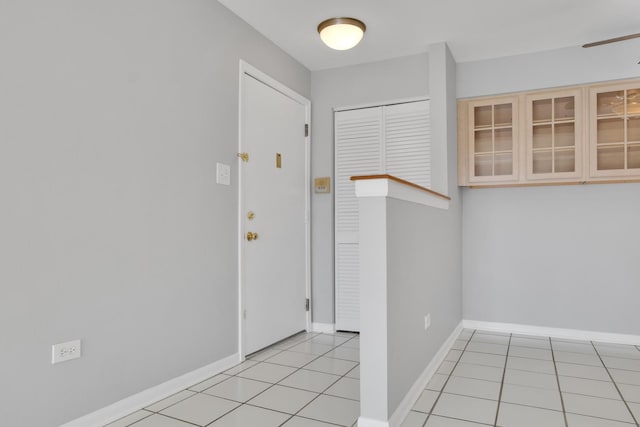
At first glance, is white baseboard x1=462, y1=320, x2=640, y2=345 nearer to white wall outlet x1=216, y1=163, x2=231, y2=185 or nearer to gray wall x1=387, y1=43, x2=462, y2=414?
gray wall x1=387, y1=43, x2=462, y2=414

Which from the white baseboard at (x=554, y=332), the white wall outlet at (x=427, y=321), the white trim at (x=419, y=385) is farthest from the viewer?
the white baseboard at (x=554, y=332)

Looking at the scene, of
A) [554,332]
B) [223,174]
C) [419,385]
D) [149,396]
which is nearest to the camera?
[149,396]

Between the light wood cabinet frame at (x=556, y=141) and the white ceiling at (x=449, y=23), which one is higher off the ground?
the white ceiling at (x=449, y=23)

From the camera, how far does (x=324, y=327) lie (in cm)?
403

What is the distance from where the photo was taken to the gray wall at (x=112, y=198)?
177 centimetres

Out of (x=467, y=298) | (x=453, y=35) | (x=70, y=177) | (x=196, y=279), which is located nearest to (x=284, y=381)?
(x=196, y=279)

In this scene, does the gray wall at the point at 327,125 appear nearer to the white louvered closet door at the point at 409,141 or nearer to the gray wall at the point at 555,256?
the white louvered closet door at the point at 409,141

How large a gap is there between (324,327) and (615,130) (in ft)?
9.62

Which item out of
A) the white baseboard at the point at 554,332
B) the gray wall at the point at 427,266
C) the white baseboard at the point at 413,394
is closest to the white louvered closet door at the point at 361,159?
the gray wall at the point at 427,266

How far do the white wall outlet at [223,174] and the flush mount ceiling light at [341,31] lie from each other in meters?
1.20

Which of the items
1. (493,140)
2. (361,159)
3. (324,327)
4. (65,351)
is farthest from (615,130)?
(65,351)

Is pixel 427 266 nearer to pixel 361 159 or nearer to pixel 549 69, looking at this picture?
pixel 361 159

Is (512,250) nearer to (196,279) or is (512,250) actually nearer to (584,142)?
(584,142)

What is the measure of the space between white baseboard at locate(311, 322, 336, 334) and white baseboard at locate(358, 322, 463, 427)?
1.06 m
